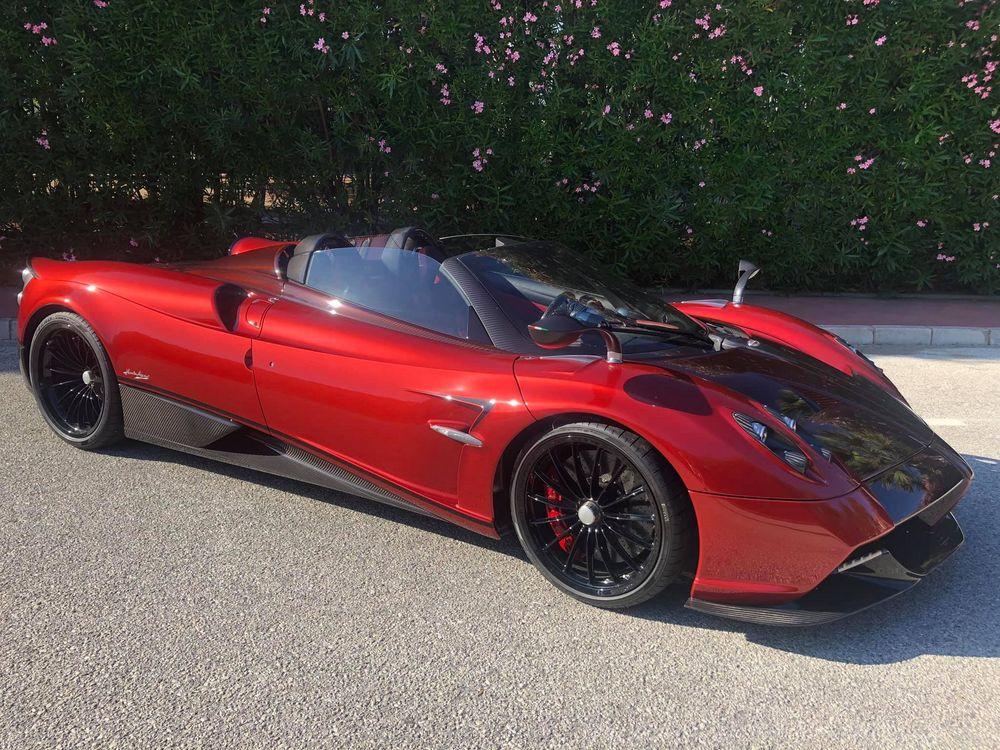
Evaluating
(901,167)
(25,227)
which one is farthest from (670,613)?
(25,227)

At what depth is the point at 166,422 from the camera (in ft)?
12.4

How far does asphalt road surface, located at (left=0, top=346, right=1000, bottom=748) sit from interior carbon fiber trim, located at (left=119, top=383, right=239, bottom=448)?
0.93ft

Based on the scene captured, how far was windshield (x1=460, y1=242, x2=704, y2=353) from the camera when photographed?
3.19 metres

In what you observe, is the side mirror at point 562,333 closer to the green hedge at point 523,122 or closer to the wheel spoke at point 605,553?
the wheel spoke at point 605,553

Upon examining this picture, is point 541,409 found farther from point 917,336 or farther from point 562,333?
point 917,336

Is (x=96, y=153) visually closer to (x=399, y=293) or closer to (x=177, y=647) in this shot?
(x=399, y=293)

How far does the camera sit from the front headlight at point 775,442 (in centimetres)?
261

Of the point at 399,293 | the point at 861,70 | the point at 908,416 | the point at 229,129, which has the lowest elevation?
the point at 908,416

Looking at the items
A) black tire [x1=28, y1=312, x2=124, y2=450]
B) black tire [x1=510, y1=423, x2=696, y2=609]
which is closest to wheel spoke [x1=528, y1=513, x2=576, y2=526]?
black tire [x1=510, y1=423, x2=696, y2=609]

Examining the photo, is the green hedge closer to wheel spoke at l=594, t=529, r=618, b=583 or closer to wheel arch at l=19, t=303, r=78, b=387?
wheel arch at l=19, t=303, r=78, b=387

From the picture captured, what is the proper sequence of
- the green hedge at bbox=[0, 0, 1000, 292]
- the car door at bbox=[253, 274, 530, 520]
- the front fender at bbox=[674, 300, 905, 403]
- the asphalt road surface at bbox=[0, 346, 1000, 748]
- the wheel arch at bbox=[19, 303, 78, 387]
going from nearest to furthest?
the asphalt road surface at bbox=[0, 346, 1000, 748]
the car door at bbox=[253, 274, 530, 520]
the front fender at bbox=[674, 300, 905, 403]
the wheel arch at bbox=[19, 303, 78, 387]
the green hedge at bbox=[0, 0, 1000, 292]

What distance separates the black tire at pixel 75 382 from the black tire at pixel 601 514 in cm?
213

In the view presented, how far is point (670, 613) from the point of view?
2.86 metres

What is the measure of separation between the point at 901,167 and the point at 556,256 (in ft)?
21.4
